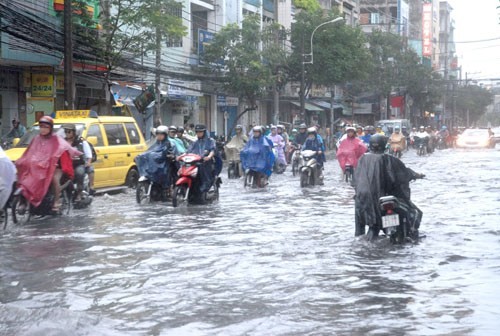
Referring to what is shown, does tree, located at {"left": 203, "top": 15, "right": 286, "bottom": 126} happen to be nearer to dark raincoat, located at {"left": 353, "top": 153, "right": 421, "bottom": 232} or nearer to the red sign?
dark raincoat, located at {"left": 353, "top": 153, "right": 421, "bottom": 232}

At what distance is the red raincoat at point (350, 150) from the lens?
66.7ft

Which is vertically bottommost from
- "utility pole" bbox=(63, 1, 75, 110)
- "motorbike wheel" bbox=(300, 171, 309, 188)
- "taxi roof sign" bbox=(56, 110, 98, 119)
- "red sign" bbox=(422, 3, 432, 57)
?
"motorbike wheel" bbox=(300, 171, 309, 188)

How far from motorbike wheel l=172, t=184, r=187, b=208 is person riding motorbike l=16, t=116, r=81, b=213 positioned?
2.69m

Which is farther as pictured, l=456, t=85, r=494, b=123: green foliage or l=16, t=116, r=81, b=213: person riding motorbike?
l=456, t=85, r=494, b=123: green foliage

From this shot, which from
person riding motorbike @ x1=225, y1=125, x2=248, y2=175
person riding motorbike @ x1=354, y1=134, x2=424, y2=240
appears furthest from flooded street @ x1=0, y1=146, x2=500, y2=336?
person riding motorbike @ x1=225, y1=125, x2=248, y2=175

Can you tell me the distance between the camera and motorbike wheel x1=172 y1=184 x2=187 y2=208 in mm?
14469

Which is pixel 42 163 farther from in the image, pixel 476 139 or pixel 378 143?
pixel 476 139

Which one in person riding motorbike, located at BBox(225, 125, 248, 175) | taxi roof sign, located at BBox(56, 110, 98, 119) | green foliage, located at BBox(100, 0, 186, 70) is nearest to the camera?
taxi roof sign, located at BBox(56, 110, 98, 119)

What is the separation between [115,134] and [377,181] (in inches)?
361

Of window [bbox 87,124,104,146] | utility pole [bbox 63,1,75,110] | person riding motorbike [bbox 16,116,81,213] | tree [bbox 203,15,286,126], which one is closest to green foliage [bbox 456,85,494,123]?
tree [bbox 203,15,286,126]

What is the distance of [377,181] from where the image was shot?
30.9ft

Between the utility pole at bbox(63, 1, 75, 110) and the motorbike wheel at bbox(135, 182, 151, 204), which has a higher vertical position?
the utility pole at bbox(63, 1, 75, 110)

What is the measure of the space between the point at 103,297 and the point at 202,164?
805 cm

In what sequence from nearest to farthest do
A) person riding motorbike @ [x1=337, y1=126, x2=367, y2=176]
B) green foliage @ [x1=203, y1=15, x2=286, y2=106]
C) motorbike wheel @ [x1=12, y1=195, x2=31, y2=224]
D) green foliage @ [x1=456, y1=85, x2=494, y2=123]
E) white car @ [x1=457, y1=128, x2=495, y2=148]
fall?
motorbike wheel @ [x1=12, y1=195, x2=31, y2=224]
person riding motorbike @ [x1=337, y1=126, x2=367, y2=176]
green foliage @ [x1=203, y1=15, x2=286, y2=106]
white car @ [x1=457, y1=128, x2=495, y2=148]
green foliage @ [x1=456, y1=85, x2=494, y2=123]
